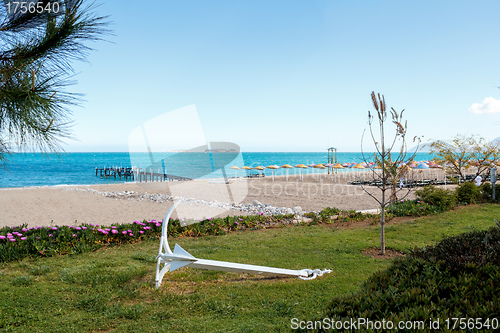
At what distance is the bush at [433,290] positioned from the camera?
6.12 ft

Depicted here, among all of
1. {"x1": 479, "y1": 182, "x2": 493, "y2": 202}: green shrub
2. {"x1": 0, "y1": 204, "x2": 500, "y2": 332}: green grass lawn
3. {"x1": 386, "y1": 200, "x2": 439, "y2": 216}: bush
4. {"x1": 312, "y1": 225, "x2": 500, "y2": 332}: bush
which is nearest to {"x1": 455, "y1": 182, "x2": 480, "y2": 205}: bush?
{"x1": 479, "y1": 182, "x2": 493, "y2": 202}: green shrub

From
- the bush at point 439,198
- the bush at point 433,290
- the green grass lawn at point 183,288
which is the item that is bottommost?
the green grass lawn at point 183,288

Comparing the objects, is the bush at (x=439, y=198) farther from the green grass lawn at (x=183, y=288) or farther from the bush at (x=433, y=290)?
the bush at (x=433, y=290)

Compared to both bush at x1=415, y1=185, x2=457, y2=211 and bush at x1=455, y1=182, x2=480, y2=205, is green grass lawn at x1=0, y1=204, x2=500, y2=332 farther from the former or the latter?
bush at x1=455, y1=182, x2=480, y2=205

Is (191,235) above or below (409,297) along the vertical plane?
below

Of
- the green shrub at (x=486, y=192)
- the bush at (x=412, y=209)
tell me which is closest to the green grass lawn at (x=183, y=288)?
the bush at (x=412, y=209)

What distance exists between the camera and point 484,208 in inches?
390

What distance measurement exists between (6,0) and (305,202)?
44.5ft

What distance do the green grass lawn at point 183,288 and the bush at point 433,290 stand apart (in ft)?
3.60

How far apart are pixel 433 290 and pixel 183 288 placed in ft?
10.4

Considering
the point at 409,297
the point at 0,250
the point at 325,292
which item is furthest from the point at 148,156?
the point at 409,297

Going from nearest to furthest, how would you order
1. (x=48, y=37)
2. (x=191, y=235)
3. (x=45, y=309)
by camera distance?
(x=48, y=37), (x=45, y=309), (x=191, y=235)

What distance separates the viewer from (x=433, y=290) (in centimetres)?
212

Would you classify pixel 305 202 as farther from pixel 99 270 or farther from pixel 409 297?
pixel 409 297
